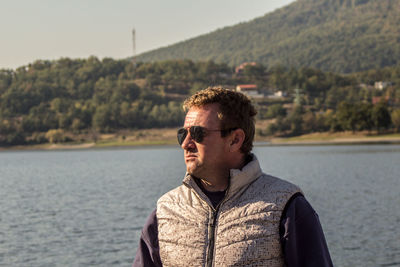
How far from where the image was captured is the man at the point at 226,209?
10.00 feet

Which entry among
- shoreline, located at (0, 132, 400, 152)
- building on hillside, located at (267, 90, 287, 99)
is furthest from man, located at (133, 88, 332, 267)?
building on hillside, located at (267, 90, 287, 99)

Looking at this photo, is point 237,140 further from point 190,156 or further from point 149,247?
point 149,247

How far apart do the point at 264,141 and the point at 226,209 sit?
142 metres

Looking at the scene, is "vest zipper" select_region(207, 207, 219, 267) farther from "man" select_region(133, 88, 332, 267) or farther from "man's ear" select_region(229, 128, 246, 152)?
"man's ear" select_region(229, 128, 246, 152)

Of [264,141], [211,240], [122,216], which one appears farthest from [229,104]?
[264,141]

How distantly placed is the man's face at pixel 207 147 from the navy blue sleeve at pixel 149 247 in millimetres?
351

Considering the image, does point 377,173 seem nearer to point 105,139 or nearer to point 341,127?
point 341,127

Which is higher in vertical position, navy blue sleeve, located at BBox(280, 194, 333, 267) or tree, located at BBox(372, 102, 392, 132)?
navy blue sleeve, located at BBox(280, 194, 333, 267)

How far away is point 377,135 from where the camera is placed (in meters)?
122

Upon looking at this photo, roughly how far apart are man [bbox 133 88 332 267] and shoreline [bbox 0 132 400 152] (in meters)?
118

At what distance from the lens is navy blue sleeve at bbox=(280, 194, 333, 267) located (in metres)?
2.99

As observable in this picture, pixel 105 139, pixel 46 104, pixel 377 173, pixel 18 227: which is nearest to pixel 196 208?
pixel 18 227

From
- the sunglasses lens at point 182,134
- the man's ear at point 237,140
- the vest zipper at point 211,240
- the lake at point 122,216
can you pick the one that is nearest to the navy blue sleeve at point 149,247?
the vest zipper at point 211,240

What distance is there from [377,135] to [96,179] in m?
75.4
